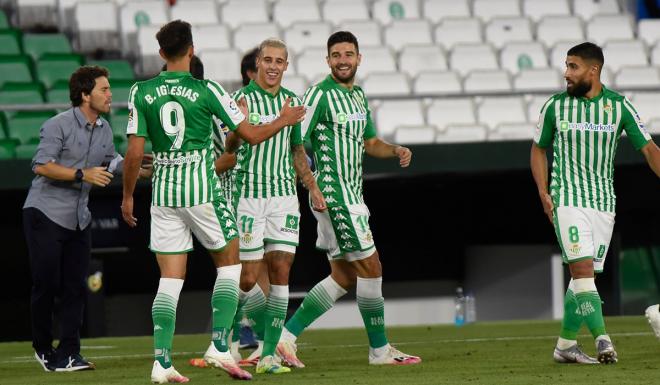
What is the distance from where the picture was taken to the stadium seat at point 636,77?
55.6 feet

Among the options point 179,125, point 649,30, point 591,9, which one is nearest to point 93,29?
point 591,9

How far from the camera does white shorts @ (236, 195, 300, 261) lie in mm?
8672

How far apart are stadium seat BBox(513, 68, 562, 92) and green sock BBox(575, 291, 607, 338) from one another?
8500 mm

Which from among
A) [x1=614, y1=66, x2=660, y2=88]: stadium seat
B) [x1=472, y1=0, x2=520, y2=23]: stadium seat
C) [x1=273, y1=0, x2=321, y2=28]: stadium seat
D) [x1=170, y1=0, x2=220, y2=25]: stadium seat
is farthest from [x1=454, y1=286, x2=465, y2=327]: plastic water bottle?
[x1=170, y1=0, x2=220, y2=25]: stadium seat

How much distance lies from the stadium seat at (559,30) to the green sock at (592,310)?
33.4 ft

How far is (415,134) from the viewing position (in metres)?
15.1

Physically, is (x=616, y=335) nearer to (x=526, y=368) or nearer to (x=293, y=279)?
(x=526, y=368)

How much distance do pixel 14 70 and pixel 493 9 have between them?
6.59 meters

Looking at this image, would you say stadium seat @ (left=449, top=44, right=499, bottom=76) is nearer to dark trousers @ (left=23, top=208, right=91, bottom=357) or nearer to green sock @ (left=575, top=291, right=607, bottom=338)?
dark trousers @ (left=23, top=208, right=91, bottom=357)

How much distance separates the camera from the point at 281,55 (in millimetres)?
8625

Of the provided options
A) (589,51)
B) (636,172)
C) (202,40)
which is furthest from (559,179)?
(202,40)

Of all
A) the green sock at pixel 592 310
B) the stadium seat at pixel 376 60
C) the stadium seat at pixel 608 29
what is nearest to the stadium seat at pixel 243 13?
the stadium seat at pixel 376 60

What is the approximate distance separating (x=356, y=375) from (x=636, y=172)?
325 inches

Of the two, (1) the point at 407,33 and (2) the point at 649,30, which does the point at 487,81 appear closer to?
(1) the point at 407,33
